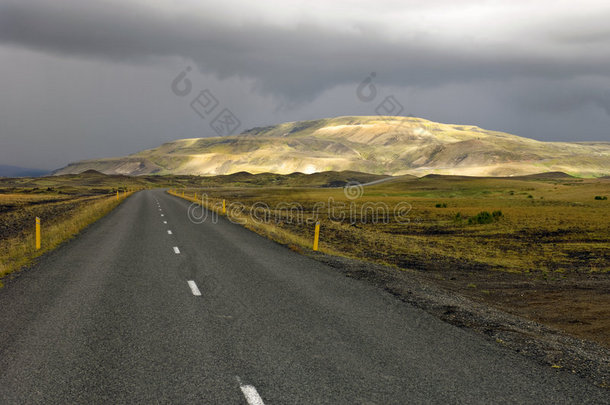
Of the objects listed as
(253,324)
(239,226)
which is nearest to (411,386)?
(253,324)

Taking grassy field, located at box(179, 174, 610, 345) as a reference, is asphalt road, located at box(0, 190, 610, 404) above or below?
above

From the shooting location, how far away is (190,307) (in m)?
8.78

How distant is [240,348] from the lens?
21.4 feet

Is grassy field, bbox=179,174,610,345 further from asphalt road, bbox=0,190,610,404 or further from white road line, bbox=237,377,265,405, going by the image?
white road line, bbox=237,377,265,405

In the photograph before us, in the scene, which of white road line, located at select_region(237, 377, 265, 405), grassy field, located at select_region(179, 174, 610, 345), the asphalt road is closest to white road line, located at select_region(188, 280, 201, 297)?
the asphalt road

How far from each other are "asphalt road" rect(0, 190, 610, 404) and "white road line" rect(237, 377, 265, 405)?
2 centimetres

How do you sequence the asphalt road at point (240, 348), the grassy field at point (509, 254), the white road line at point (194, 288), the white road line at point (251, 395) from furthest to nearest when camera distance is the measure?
the grassy field at point (509, 254) < the white road line at point (194, 288) < the asphalt road at point (240, 348) < the white road line at point (251, 395)

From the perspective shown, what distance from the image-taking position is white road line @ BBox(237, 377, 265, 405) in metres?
4.93

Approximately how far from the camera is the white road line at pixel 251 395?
194 inches

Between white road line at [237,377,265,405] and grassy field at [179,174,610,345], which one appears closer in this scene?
white road line at [237,377,265,405]

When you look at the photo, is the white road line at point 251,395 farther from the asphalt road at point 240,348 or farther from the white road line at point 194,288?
the white road line at point 194,288

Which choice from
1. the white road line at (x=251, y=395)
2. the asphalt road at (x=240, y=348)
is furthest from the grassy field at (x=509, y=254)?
the white road line at (x=251, y=395)

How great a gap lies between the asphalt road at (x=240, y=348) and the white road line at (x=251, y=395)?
0.02m

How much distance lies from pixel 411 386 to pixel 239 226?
2198 centimetres
